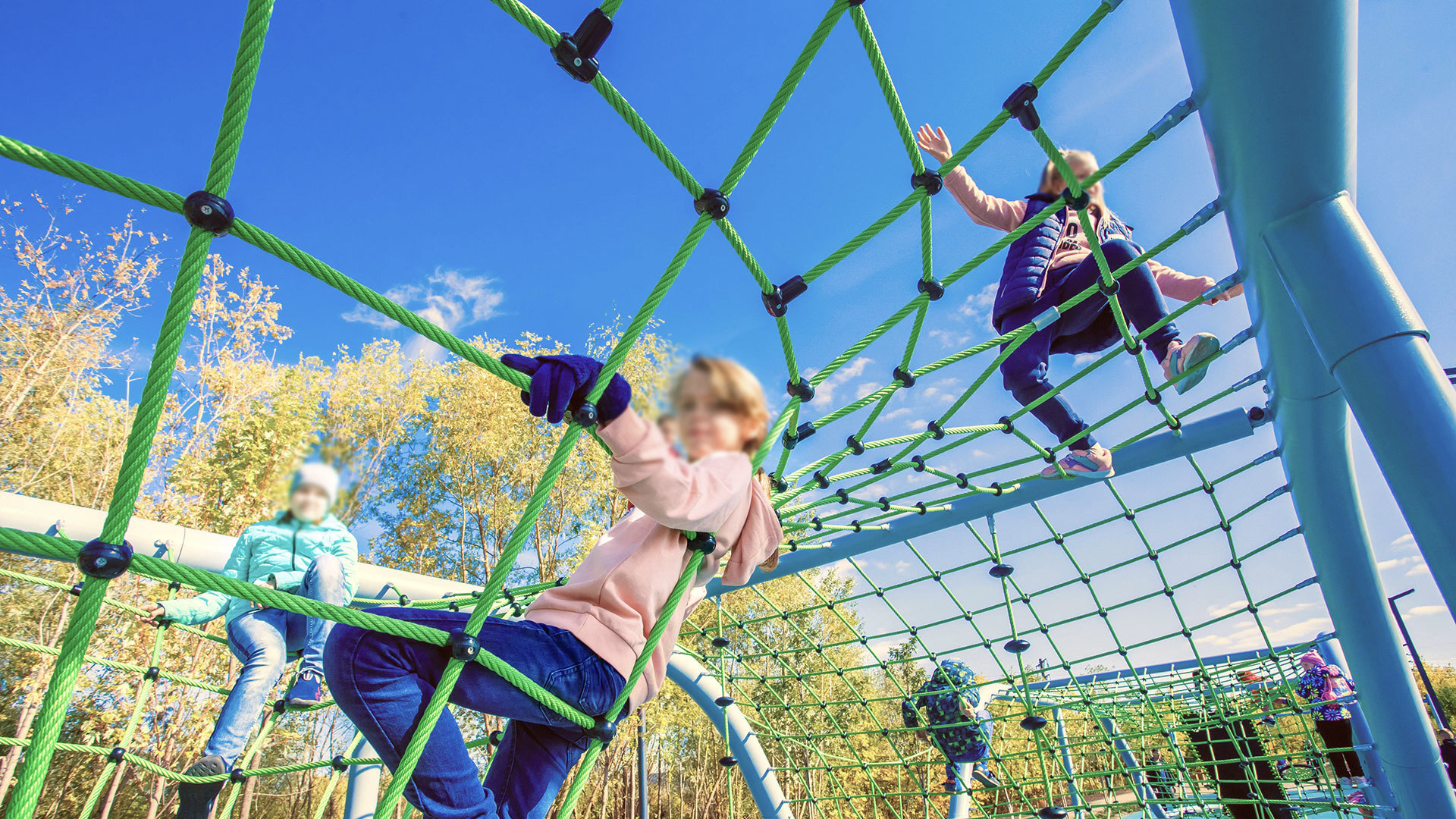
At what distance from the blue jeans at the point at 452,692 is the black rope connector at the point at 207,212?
430mm

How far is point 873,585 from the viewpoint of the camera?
2.56 m

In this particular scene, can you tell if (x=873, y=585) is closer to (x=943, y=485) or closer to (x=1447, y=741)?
(x=943, y=485)

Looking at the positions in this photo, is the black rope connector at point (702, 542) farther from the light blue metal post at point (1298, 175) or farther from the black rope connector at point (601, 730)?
the light blue metal post at point (1298, 175)

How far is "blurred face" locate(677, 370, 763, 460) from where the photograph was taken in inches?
23.2

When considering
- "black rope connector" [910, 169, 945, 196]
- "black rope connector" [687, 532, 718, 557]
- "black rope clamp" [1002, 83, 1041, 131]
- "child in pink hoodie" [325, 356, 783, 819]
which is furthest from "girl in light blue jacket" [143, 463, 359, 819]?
"black rope clamp" [1002, 83, 1041, 131]

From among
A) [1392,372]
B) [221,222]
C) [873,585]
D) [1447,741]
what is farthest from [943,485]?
[1447,741]

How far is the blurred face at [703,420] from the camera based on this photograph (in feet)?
1.93

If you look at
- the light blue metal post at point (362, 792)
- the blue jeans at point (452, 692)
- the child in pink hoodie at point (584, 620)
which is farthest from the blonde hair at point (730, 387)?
the light blue metal post at point (362, 792)

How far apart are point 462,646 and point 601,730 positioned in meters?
0.25

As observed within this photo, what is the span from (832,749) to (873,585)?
761 centimetres

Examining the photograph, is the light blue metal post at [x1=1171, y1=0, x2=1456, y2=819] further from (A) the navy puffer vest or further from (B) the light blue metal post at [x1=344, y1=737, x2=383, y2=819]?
(B) the light blue metal post at [x1=344, y1=737, x2=383, y2=819]

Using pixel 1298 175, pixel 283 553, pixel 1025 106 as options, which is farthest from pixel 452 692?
pixel 283 553

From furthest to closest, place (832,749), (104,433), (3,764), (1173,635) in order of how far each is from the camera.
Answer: (832,749) → (104,433) → (3,764) → (1173,635)

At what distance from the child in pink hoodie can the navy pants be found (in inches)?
46.4
